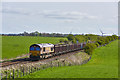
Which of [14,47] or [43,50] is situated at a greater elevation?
[43,50]

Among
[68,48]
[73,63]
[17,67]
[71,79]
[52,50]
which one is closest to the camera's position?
[71,79]

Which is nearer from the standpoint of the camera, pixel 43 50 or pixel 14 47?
pixel 43 50

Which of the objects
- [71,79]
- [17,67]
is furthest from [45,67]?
[71,79]

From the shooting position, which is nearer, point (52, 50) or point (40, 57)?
point (40, 57)

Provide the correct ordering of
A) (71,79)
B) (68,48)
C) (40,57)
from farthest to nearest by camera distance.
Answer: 1. (68,48)
2. (40,57)
3. (71,79)

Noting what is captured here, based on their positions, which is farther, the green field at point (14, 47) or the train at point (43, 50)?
the green field at point (14, 47)

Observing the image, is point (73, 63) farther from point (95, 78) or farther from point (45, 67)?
point (95, 78)

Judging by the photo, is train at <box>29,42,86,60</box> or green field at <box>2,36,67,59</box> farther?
green field at <box>2,36,67,59</box>

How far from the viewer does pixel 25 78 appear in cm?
2689

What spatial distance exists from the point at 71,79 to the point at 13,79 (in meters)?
8.85

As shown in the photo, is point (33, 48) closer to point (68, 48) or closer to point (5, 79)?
point (5, 79)

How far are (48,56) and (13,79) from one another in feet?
81.5

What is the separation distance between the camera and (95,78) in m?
29.5

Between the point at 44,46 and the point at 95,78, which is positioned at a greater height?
the point at 44,46
